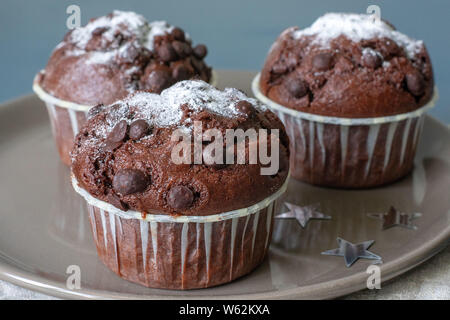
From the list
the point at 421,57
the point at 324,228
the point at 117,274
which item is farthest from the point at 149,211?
the point at 421,57

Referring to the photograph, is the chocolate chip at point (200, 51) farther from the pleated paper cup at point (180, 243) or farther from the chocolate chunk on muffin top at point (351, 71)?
the pleated paper cup at point (180, 243)

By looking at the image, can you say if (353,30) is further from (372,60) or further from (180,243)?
(180,243)

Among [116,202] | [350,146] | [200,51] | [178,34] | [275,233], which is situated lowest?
[275,233]

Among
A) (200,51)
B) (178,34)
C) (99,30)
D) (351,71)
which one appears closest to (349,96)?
(351,71)

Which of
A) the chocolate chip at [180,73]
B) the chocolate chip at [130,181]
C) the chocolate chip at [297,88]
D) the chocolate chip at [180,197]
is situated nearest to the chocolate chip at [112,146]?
the chocolate chip at [130,181]

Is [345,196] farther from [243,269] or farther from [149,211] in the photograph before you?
[149,211]

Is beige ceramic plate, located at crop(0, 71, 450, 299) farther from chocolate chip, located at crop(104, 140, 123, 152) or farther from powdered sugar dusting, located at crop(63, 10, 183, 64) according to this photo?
powdered sugar dusting, located at crop(63, 10, 183, 64)

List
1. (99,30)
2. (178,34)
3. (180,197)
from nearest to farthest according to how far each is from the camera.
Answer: (180,197) → (99,30) → (178,34)

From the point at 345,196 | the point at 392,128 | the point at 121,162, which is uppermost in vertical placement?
the point at 121,162
